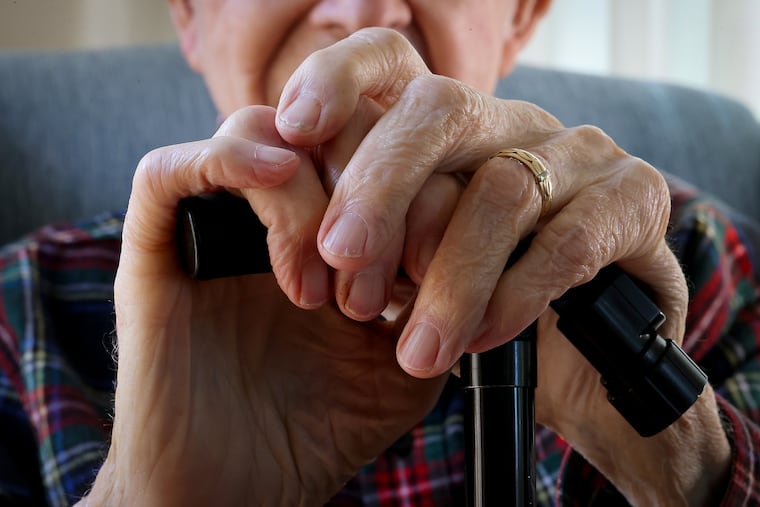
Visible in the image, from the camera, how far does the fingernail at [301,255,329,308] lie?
0.34 metres

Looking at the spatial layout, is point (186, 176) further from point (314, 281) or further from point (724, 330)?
point (724, 330)

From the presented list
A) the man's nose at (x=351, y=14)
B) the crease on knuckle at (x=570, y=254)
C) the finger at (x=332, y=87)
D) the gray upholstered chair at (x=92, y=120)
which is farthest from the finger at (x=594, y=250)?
the gray upholstered chair at (x=92, y=120)

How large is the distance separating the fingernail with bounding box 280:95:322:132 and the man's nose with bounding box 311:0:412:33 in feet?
0.72

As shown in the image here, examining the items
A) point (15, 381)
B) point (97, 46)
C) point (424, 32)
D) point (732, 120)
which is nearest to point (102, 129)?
point (97, 46)

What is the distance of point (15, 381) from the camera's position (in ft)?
2.52

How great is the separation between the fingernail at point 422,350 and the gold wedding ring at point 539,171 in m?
0.09

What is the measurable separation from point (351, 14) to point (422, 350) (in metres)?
0.30

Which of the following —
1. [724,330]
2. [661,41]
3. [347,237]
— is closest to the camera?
[347,237]

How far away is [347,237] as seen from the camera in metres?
0.32

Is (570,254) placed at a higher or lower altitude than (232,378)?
higher

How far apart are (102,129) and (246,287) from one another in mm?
606

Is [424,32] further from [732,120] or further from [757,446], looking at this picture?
[732,120]

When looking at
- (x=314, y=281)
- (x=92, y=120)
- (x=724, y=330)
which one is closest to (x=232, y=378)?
(x=314, y=281)

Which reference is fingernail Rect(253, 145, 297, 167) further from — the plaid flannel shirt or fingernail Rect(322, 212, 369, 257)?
the plaid flannel shirt
